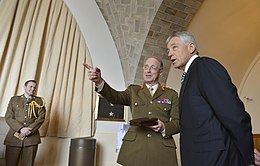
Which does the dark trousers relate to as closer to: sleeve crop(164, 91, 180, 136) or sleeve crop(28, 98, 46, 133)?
sleeve crop(28, 98, 46, 133)

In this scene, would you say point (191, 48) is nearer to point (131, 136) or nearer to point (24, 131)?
point (131, 136)

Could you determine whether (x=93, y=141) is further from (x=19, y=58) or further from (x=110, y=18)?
(x=110, y=18)

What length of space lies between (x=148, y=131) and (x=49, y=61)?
2271 millimetres

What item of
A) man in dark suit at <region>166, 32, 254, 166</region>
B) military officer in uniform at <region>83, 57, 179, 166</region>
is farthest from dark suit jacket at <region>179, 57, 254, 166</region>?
military officer in uniform at <region>83, 57, 179, 166</region>

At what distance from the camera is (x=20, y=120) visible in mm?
2615

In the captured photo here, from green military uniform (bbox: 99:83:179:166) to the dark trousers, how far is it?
5.19 feet

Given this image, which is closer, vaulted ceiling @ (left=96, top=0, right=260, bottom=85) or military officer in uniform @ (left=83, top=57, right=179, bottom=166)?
military officer in uniform @ (left=83, top=57, right=179, bottom=166)

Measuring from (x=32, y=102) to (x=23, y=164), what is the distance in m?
0.70

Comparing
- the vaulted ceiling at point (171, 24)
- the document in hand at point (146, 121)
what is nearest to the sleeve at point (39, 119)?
the vaulted ceiling at point (171, 24)

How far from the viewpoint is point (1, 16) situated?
3037 millimetres

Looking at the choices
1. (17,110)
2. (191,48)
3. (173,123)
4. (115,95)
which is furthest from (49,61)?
(191,48)

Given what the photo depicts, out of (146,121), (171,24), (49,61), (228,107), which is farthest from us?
(171,24)

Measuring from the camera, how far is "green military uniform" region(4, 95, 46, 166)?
8.32 feet

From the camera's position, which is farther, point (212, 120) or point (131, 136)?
point (131, 136)
